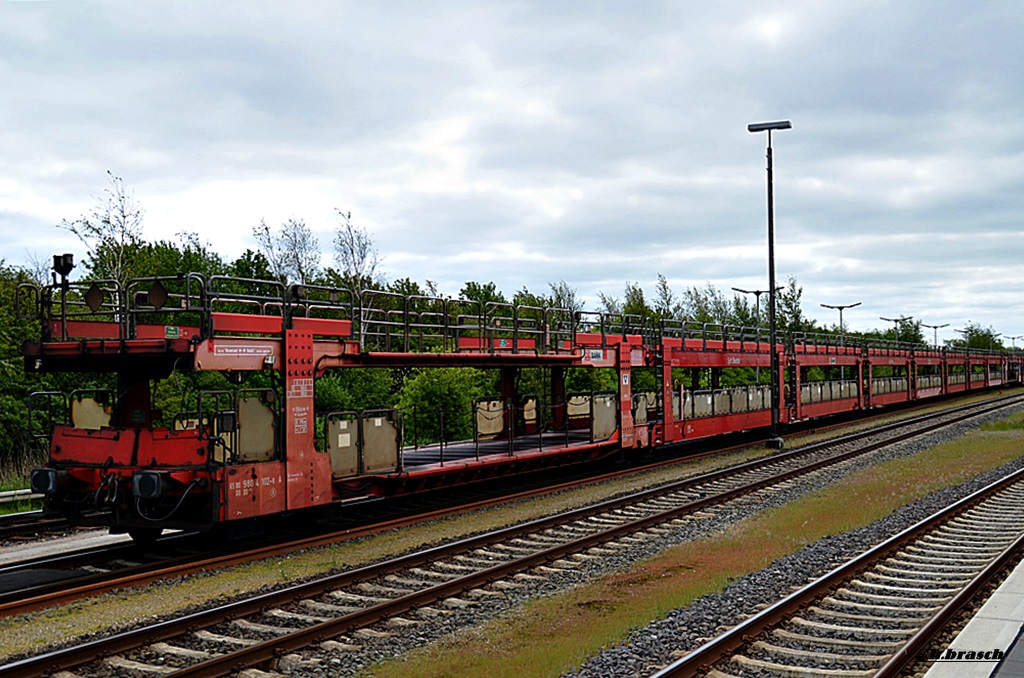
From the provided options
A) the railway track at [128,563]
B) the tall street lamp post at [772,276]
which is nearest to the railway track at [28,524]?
the railway track at [128,563]

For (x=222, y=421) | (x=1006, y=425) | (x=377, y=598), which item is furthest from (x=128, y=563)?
(x=1006, y=425)

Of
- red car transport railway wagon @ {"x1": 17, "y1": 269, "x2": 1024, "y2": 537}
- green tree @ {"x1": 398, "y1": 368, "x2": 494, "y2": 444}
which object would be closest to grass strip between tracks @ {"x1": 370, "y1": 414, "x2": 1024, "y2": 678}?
red car transport railway wagon @ {"x1": 17, "y1": 269, "x2": 1024, "y2": 537}

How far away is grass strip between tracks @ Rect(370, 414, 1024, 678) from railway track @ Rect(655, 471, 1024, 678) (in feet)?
3.38

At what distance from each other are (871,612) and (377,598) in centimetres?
504

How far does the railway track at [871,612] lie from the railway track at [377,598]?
2.99 meters

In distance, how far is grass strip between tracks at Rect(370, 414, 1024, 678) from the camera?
23.8 ft

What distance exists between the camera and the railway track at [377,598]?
7336mm

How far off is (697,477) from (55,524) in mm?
12023

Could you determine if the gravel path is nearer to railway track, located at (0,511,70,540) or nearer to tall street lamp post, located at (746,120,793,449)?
railway track, located at (0,511,70,540)

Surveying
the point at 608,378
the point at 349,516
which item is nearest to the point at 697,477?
the point at 349,516

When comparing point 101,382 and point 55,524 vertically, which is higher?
point 101,382

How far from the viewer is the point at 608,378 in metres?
38.7

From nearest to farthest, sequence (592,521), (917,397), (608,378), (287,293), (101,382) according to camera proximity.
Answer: (287,293), (592,521), (101,382), (608,378), (917,397)

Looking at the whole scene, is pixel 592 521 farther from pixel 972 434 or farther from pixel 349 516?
pixel 972 434
